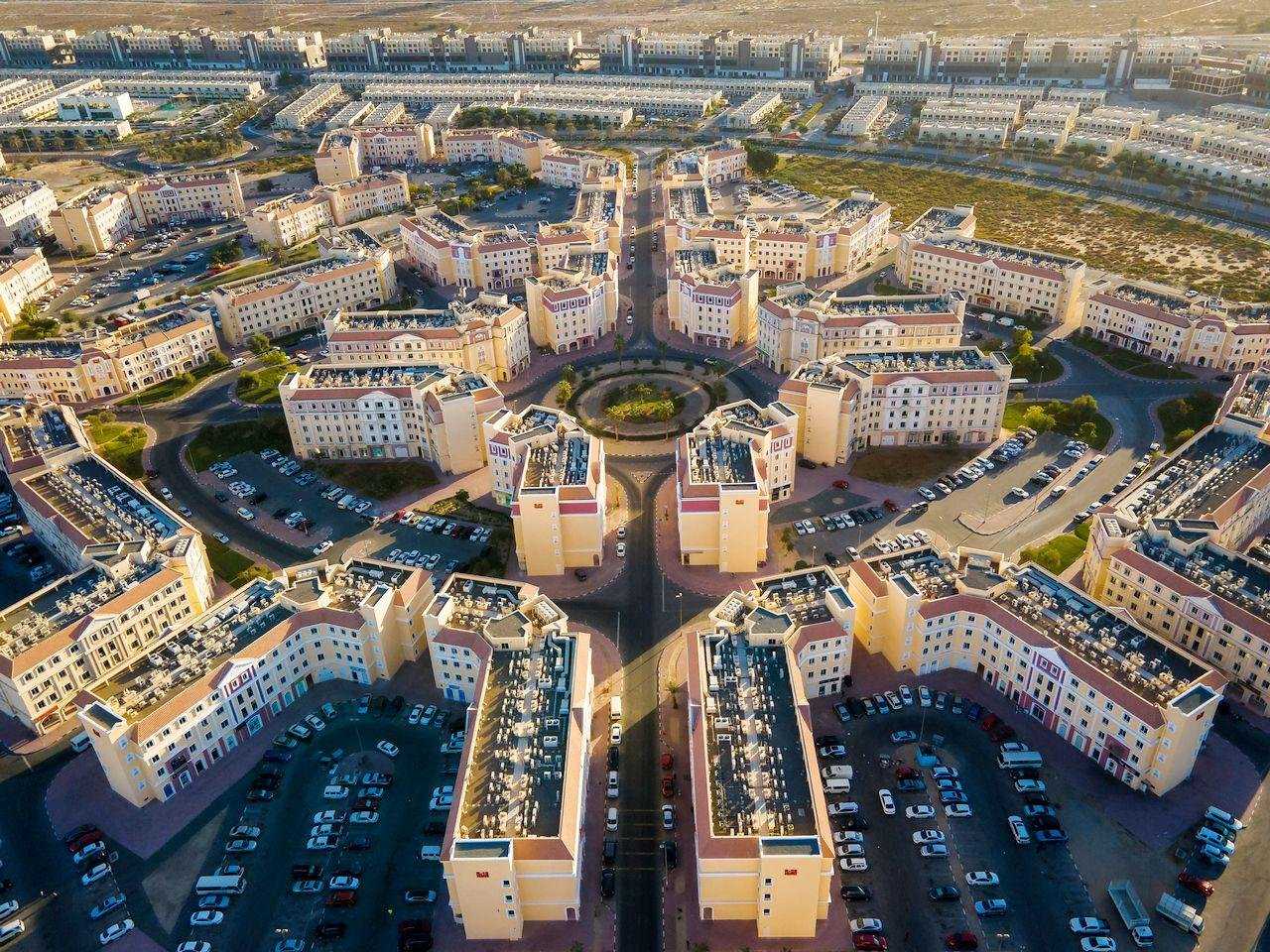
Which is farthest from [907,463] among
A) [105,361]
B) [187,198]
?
[187,198]

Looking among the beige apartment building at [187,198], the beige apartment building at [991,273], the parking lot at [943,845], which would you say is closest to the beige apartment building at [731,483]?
the parking lot at [943,845]

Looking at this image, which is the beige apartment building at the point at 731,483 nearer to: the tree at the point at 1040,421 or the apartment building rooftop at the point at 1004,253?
the tree at the point at 1040,421

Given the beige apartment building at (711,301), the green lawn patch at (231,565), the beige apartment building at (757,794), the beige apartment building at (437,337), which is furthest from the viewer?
the beige apartment building at (711,301)

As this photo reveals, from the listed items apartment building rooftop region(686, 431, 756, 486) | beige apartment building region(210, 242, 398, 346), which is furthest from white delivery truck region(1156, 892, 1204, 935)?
beige apartment building region(210, 242, 398, 346)

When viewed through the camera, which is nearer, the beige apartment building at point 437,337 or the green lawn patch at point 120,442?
the green lawn patch at point 120,442

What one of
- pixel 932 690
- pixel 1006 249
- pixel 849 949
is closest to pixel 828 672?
pixel 932 690

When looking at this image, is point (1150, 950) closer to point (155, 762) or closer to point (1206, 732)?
point (1206, 732)
